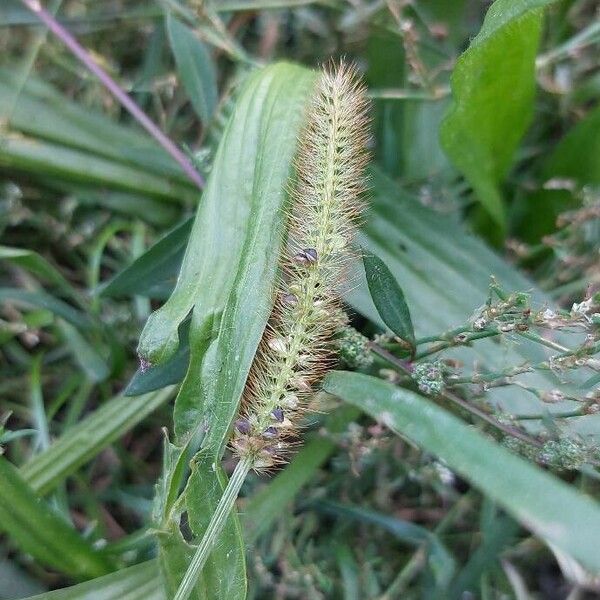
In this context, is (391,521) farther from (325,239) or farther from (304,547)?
(325,239)

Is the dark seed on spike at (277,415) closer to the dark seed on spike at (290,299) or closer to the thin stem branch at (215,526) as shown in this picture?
the thin stem branch at (215,526)

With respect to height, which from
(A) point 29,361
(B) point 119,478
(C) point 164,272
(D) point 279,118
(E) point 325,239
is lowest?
(B) point 119,478

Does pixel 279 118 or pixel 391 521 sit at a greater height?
pixel 279 118

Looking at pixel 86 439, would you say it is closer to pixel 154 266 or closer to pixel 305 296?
pixel 154 266

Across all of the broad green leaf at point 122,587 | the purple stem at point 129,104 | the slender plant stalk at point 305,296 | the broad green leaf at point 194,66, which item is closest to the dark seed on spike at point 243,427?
the slender plant stalk at point 305,296

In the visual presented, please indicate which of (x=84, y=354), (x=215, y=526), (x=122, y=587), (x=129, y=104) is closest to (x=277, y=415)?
(x=215, y=526)

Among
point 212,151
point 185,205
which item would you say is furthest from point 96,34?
point 212,151
